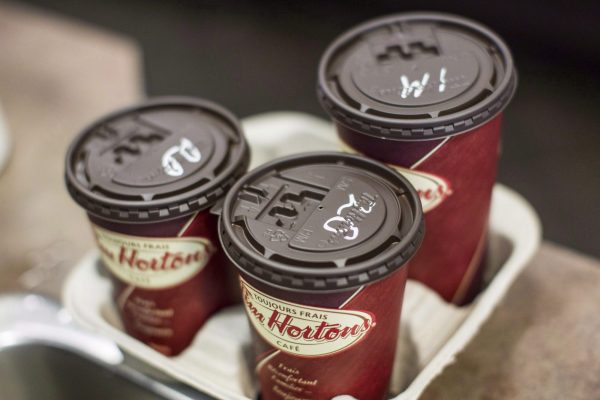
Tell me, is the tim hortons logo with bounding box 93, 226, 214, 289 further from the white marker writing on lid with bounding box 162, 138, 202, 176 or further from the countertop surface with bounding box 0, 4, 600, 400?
the countertop surface with bounding box 0, 4, 600, 400

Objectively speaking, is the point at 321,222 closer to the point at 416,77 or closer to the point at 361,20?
the point at 416,77

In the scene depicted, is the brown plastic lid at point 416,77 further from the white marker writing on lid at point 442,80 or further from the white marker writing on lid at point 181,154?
the white marker writing on lid at point 181,154

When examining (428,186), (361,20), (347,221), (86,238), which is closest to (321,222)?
(347,221)

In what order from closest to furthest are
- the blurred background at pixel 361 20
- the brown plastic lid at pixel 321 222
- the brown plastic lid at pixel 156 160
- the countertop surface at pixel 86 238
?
1. the brown plastic lid at pixel 321 222
2. the brown plastic lid at pixel 156 160
3. the countertop surface at pixel 86 238
4. the blurred background at pixel 361 20

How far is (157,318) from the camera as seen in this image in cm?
87

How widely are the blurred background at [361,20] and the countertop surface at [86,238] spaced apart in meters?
0.53

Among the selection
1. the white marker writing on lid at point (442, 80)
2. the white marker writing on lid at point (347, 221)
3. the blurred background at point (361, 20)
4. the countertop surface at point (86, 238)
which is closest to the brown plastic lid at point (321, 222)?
the white marker writing on lid at point (347, 221)

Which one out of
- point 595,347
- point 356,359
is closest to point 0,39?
point 356,359

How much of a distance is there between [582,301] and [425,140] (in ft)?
1.28

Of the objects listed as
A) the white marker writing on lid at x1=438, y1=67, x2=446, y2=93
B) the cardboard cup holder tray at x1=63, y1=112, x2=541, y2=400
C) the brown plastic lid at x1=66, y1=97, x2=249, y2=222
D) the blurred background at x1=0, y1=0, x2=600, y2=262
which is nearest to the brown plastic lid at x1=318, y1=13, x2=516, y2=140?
the white marker writing on lid at x1=438, y1=67, x2=446, y2=93

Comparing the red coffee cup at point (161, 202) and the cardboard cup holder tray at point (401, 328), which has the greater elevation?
the red coffee cup at point (161, 202)

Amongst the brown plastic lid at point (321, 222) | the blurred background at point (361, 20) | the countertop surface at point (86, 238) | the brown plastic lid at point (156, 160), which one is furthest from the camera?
the blurred background at point (361, 20)

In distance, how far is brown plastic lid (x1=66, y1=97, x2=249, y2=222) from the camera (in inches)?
30.1

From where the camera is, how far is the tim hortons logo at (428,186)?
2.56ft
